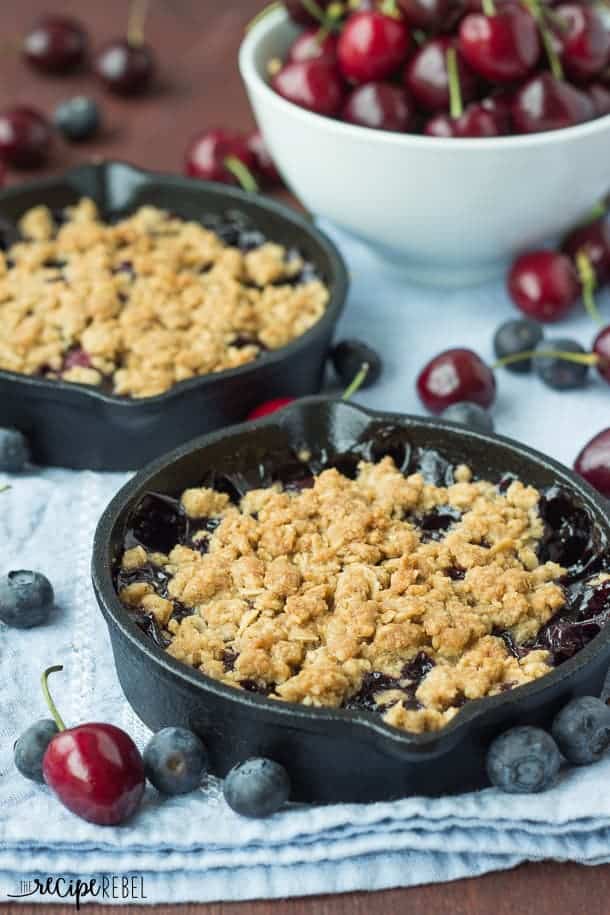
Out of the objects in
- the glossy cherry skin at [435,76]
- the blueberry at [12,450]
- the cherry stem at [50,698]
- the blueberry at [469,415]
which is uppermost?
the glossy cherry skin at [435,76]

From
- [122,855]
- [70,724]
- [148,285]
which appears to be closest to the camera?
[122,855]

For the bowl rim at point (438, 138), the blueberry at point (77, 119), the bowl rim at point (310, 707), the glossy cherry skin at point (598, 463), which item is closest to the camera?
the bowl rim at point (310, 707)

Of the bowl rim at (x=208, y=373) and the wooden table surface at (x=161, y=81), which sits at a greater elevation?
the bowl rim at (x=208, y=373)

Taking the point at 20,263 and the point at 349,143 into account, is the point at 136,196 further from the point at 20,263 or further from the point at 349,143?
the point at 349,143

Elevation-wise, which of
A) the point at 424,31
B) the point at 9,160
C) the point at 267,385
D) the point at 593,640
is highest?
the point at 424,31

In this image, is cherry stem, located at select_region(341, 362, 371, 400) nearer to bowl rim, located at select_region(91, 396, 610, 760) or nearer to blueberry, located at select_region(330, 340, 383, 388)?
blueberry, located at select_region(330, 340, 383, 388)

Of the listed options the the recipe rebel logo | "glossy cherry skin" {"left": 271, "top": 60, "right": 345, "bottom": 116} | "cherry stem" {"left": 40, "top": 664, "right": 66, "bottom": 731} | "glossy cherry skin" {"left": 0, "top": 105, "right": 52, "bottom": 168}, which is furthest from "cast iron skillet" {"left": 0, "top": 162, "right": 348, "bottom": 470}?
"glossy cherry skin" {"left": 0, "top": 105, "right": 52, "bottom": 168}

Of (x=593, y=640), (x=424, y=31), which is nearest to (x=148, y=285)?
(x=424, y=31)

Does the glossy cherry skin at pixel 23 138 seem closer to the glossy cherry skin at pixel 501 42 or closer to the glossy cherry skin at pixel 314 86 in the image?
the glossy cherry skin at pixel 314 86

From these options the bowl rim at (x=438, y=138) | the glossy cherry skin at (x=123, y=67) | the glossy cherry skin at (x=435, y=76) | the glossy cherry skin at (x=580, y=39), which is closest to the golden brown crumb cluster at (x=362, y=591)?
the bowl rim at (x=438, y=138)
